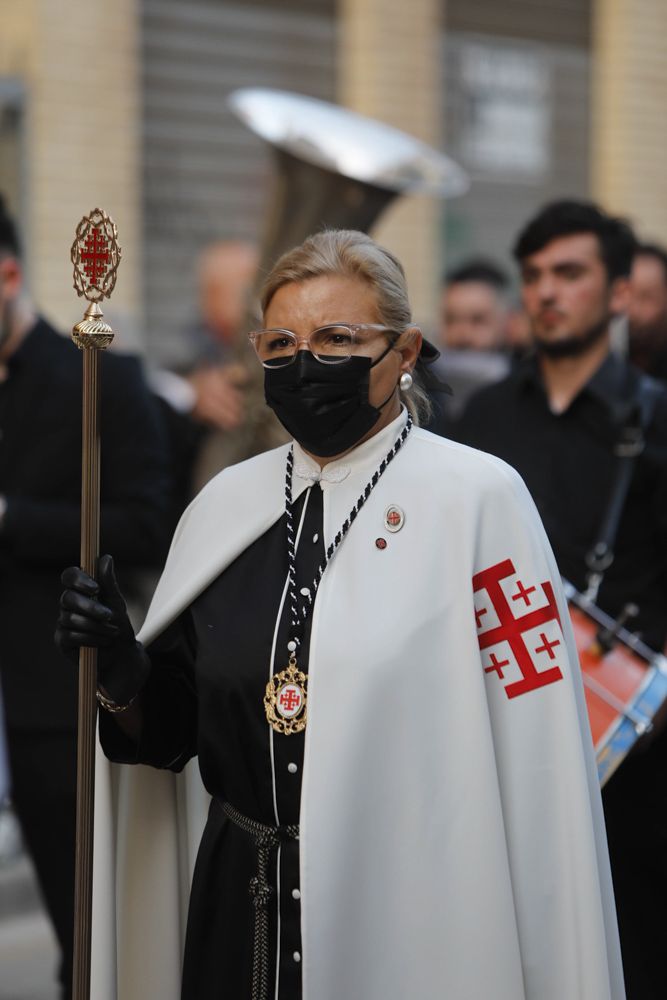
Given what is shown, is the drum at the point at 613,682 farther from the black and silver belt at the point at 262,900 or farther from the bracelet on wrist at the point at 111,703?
the bracelet on wrist at the point at 111,703

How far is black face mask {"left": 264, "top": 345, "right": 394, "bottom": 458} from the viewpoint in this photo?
9.18 feet

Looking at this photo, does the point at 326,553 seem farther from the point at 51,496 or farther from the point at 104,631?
the point at 51,496

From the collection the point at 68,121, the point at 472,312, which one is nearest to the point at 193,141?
the point at 68,121

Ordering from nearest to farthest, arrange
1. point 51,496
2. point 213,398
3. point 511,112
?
point 51,496 → point 213,398 → point 511,112

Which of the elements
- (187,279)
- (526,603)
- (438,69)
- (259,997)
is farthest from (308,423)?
(438,69)

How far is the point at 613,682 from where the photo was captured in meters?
3.77

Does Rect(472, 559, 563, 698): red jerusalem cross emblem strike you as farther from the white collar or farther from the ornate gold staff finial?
the ornate gold staff finial

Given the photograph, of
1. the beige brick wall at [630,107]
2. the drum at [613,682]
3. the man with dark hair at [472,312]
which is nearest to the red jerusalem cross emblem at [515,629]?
the drum at [613,682]

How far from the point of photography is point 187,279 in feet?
31.9

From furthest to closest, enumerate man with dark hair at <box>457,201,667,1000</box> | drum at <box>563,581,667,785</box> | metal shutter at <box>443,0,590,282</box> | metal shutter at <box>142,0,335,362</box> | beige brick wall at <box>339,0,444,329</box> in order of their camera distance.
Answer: metal shutter at <box>443,0,590,282</box> → beige brick wall at <box>339,0,444,329</box> → metal shutter at <box>142,0,335,362</box> → man with dark hair at <box>457,201,667,1000</box> → drum at <box>563,581,667,785</box>

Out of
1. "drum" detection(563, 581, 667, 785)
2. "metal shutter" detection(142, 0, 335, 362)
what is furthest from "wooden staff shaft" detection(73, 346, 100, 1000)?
"metal shutter" detection(142, 0, 335, 362)

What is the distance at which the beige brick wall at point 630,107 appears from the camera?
11.7 metres

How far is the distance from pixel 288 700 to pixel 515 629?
0.41 metres

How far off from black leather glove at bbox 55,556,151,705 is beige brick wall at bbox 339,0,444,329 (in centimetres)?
736
